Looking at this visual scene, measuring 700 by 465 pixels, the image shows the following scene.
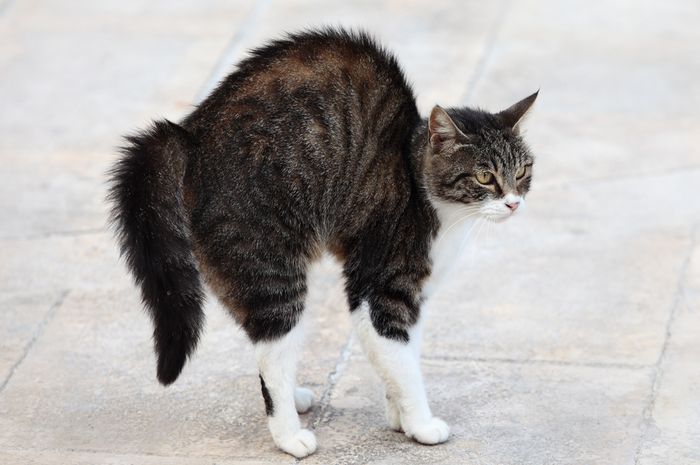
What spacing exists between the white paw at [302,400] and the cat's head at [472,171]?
100 cm

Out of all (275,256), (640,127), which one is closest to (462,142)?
(275,256)

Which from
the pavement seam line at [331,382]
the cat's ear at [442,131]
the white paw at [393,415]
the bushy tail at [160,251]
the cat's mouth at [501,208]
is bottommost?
the pavement seam line at [331,382]

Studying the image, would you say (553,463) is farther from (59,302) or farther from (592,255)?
(59,302)

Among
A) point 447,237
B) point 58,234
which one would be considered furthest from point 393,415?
point 58,234

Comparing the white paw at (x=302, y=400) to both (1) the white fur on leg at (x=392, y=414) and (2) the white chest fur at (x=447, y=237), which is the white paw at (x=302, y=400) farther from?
(2) the white chest fur at (x=447, y=237)

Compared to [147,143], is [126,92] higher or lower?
lower

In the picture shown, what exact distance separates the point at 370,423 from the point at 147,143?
1.47m

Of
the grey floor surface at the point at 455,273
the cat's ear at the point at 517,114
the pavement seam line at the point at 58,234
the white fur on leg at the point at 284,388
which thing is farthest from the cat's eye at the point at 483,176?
the pavement seam line at the point at 58,234

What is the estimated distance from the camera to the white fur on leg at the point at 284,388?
183 inches

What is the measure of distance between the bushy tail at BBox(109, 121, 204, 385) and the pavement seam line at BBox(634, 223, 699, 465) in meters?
1.78

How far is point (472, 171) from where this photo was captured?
4707 mm

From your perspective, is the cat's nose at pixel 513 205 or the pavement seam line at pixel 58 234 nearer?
the cat's nose at pixel 513 205

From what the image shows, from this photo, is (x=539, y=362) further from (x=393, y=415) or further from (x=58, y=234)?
(x=58, y=234)

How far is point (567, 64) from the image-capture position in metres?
8.36
